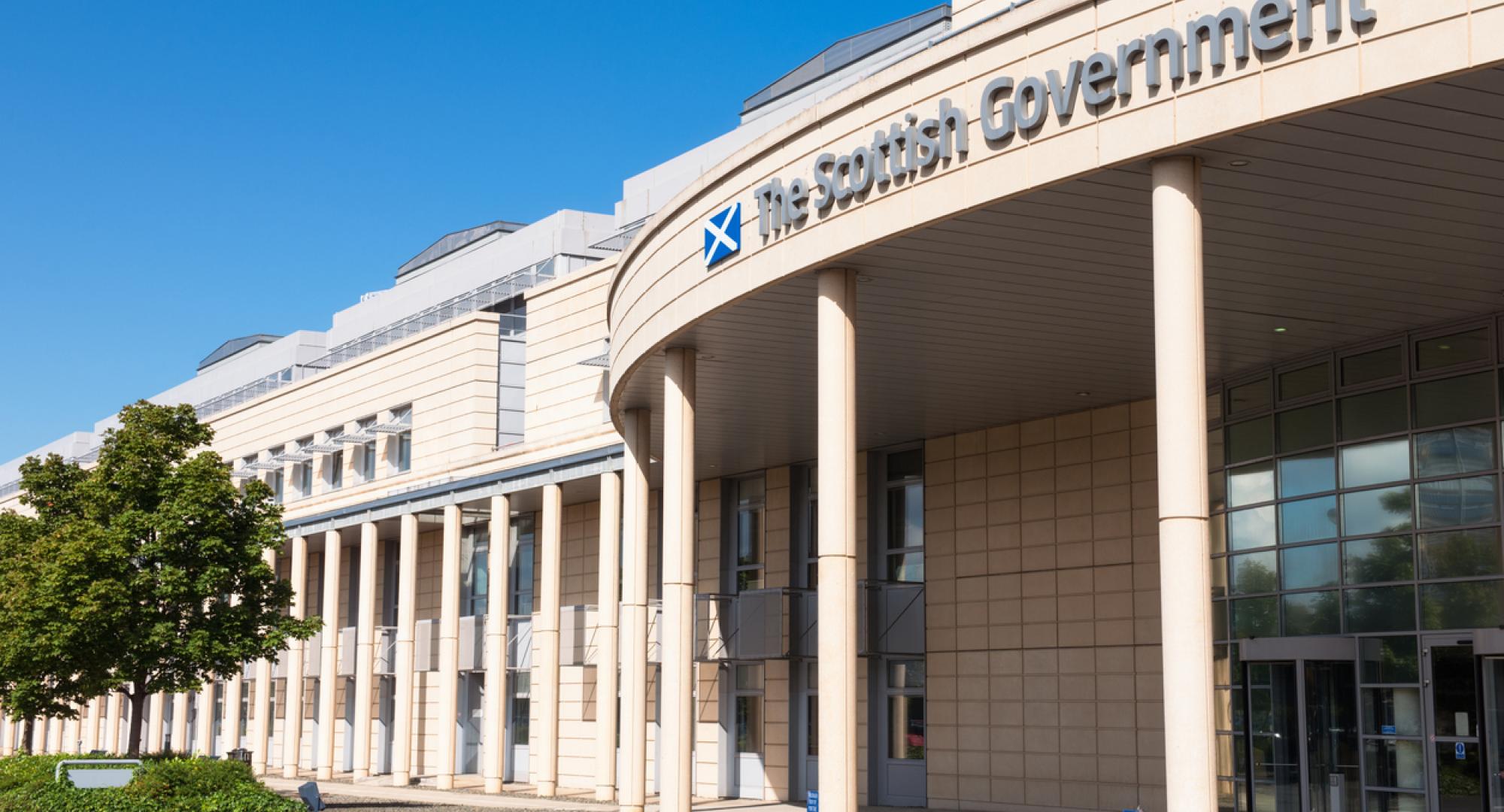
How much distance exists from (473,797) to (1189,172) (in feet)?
81.7

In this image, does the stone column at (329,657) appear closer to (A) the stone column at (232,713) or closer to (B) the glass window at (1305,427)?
(A) the stone column at (232,713)

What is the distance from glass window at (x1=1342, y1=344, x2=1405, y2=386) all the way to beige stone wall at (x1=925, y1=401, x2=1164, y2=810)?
13.4 ft

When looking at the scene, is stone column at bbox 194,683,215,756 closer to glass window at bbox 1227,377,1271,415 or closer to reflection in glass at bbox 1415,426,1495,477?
glass window at bbox 1227,377,1271,415

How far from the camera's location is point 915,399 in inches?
963

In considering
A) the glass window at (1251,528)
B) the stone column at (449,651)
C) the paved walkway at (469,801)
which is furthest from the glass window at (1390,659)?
the stone column at (449,651)

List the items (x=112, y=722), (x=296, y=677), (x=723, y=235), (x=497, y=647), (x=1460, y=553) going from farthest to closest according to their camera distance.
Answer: (x=112, y=722) → (x=296, y=677) → (x=497, y=647) → (x=1460, y=553) → (x=723, y=235)

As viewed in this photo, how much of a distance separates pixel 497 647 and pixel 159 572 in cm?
848

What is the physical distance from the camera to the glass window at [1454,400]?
18547 millimetres

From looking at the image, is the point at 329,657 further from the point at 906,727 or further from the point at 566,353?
the point at 906,727

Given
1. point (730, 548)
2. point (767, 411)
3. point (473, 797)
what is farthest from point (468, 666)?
point (767, 411)

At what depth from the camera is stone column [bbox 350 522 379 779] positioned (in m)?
42.2

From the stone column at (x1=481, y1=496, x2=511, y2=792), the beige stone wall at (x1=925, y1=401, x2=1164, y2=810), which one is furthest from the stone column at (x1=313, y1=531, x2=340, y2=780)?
the beige stone wall at (x1=925, y1=401, x2=1164, y2=810)

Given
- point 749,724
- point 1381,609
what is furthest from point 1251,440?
point 749,724

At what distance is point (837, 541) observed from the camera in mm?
16781
